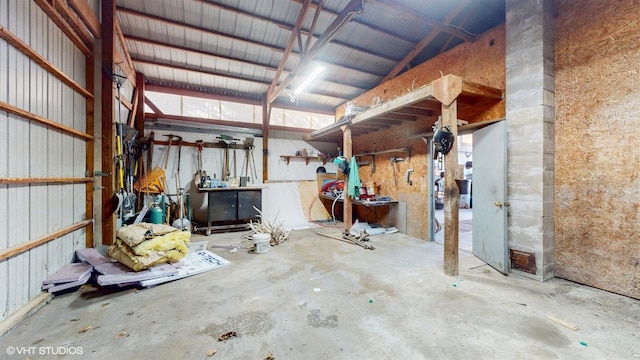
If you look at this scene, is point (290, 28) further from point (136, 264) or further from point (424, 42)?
point (136, 264)

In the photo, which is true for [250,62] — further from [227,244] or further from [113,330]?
[113,330]

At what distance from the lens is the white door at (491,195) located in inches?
122

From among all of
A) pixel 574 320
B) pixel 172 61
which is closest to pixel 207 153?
pixel 172 61

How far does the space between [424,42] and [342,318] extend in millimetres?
5479

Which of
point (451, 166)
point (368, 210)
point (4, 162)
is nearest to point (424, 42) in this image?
point (451, 166)

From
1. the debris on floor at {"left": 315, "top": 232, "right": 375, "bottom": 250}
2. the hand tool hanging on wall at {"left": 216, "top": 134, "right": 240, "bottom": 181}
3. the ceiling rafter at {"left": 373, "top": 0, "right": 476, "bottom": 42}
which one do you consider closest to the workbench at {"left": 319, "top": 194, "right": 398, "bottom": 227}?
the debris on floor at {"left": 315, "top": 232, "right": 375, "bottom": 250}

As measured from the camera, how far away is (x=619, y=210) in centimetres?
252

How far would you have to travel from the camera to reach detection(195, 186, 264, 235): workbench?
17.7 feet

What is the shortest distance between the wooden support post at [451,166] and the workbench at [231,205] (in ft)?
13.5

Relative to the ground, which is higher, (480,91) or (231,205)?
(480,91)

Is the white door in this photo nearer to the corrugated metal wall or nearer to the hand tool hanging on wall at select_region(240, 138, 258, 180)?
the corrugated metal wall

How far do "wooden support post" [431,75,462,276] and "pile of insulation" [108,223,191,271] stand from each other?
3.54 meters

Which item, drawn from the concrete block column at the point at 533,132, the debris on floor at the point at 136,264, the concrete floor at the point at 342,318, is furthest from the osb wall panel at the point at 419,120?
the debris on floor at the point at 136,264

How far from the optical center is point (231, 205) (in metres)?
5.57
